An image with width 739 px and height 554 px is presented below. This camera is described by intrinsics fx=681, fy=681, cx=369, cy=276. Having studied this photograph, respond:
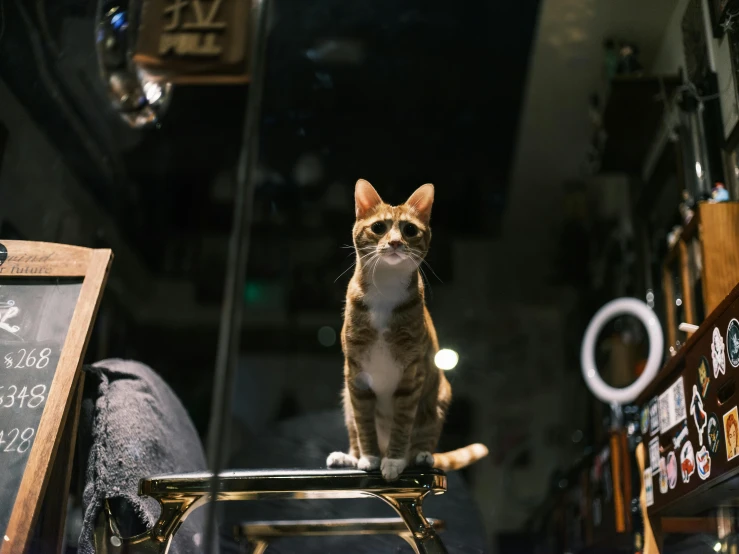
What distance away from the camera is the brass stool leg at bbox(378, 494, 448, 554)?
112 cm

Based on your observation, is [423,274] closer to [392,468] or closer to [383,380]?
[383,380]

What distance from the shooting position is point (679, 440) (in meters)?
1.31

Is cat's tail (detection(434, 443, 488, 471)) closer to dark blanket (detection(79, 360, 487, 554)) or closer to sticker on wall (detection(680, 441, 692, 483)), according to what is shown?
dark blanket (detection(79, 360, 487, 554))

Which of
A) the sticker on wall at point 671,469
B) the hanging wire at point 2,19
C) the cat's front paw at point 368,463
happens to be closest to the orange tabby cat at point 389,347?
the cat's front paw at point 368,463

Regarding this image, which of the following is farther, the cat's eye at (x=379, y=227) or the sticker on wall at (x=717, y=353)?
the cat's eye at (x=379, y=227)

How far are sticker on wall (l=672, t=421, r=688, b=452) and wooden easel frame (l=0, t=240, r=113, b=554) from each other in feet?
3.80

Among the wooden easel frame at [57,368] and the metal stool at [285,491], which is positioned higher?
the wooden easel frame at [57,368]

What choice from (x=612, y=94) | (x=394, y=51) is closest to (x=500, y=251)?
(x=612, y=94)

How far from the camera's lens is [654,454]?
1486 mm

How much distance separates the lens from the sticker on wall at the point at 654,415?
149 cm

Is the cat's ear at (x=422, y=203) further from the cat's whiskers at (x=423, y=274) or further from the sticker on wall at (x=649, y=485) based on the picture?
the sticker on wall at (x=649, y=485)

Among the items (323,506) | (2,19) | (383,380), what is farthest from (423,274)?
(2,19)

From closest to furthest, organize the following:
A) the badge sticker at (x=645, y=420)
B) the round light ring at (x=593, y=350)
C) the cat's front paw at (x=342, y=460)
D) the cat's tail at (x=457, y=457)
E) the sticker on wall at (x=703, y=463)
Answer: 1. the sticker on wall at (x=703, y=463)
2. the cat's front paw at (x=342, y=460)
3. the cat's tail at (x=457, y=457)
4. the badge sticker at (x=645, y=420)
5. the round light ring at (x=593, y=350)

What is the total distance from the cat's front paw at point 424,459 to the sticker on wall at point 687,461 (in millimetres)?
471
